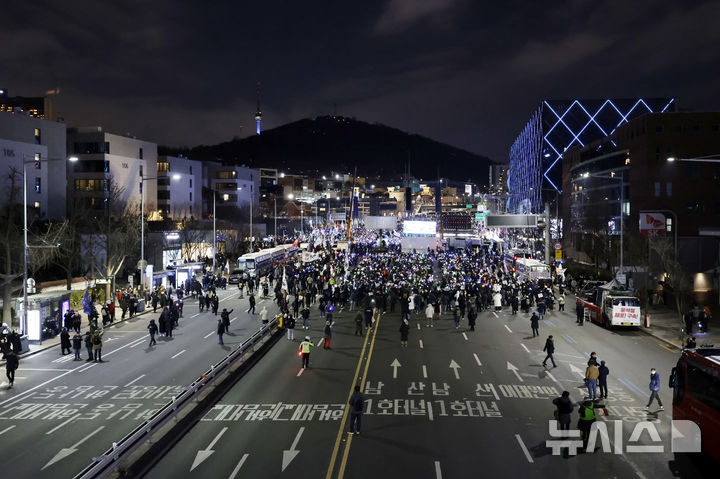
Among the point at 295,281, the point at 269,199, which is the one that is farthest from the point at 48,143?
the point at 269,199

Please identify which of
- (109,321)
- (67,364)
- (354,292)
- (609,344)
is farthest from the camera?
(354,292)

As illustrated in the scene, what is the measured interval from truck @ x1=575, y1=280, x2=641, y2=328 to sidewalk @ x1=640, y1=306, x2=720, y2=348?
4.14ft

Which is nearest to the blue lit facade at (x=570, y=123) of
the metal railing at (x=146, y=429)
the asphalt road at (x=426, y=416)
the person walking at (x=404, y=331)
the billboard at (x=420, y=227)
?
the billboard at (x=420, y=227)

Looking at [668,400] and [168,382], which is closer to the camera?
[668,400]

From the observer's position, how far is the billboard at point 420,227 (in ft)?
300

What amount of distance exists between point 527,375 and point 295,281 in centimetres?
2664

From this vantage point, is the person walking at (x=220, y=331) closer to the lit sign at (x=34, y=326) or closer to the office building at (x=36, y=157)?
the lit sign at (x=34, y=326)

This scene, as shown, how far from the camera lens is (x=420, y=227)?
92125 millimetres

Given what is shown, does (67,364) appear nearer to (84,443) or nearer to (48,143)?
(84,443)

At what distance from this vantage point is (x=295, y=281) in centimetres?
4569

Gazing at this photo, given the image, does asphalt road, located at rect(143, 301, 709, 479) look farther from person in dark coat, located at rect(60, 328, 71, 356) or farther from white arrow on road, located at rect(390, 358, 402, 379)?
person in dark coat, located at rect(60, 328, 71, 356)

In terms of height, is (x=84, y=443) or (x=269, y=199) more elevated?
(x=269, y=199)

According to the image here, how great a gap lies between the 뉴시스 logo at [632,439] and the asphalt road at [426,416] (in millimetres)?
98

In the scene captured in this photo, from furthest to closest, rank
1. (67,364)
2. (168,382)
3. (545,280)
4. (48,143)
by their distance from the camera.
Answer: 1. (48,143)
2. (545,280)
3. (67,364)
4. (168,382)
